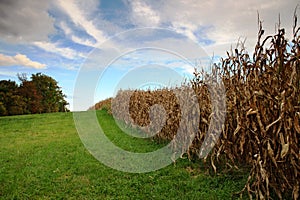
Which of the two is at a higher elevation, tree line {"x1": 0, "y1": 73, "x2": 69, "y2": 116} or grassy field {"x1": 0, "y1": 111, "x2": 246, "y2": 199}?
tree line {"x1": 0, "y1": 73, "x2": 69, "y2": 116}

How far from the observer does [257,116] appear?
340cm

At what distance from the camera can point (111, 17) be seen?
931 centimetres

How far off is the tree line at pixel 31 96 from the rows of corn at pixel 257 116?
24.2 m

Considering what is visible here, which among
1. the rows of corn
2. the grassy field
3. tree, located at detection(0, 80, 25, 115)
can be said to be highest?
tree, located at detection(0, 80, 25, 115)

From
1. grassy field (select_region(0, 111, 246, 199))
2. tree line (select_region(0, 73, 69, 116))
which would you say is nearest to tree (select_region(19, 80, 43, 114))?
tree line (select_region(0, 73, 69, 116))

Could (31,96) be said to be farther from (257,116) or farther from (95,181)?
Answer: (257,116)

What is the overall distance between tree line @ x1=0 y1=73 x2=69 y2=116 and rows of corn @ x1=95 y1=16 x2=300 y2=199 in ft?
79.4

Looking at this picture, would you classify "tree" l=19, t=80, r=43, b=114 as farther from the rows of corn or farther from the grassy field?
the rows of corn

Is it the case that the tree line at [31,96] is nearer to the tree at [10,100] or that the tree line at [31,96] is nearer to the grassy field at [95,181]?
the tree at [10,100]

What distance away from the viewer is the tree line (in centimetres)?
2690

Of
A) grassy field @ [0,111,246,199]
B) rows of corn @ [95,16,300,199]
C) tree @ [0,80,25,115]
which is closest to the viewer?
rows of corn @ [95,16,300,199]

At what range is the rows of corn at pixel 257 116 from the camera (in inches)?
124

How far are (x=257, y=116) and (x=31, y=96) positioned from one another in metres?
32.4

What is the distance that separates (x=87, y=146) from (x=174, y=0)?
5105 mm
